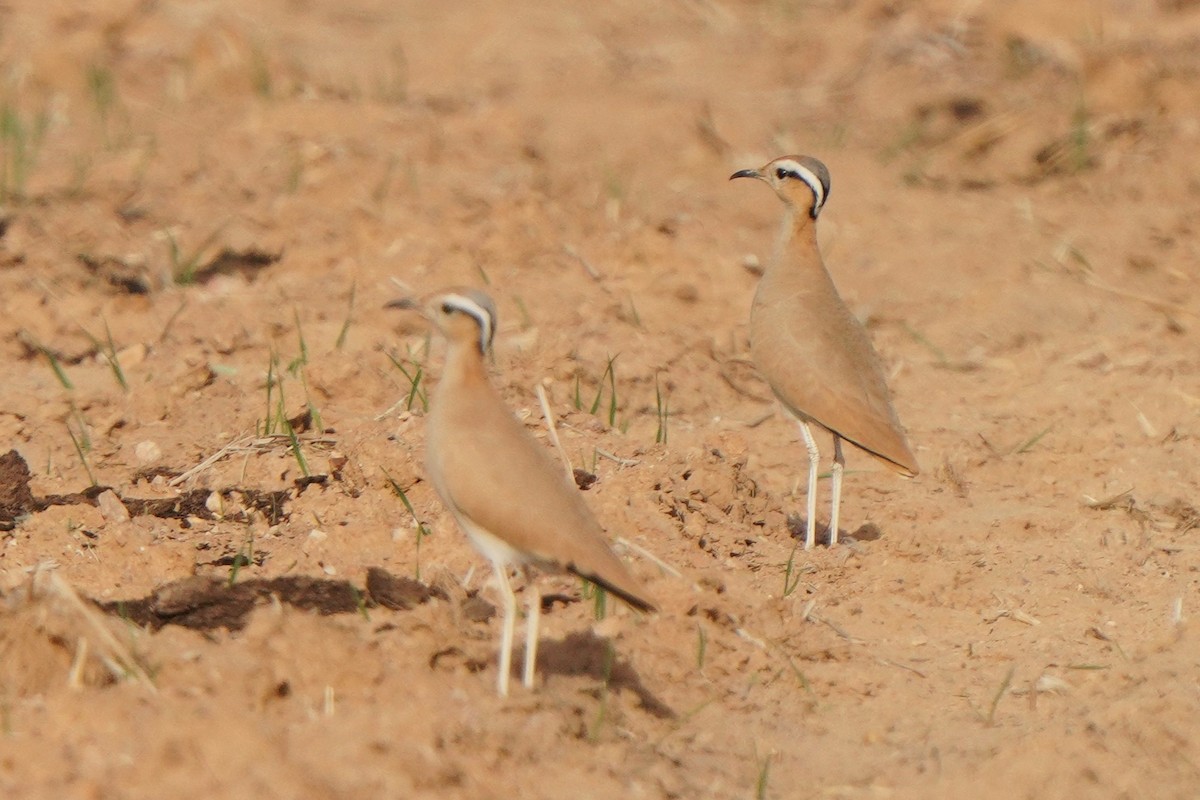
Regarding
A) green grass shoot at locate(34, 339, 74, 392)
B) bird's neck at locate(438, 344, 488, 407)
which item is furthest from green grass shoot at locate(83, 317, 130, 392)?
bird's neck at locate(438, 344, 488, 407)

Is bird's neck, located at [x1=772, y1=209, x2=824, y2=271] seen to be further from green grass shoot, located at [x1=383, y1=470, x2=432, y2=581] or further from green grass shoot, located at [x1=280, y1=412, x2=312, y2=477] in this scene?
green grass shoot, located at [x1=280, y1=412, x2=312, y2=477]

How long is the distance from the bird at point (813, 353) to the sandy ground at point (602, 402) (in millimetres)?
280

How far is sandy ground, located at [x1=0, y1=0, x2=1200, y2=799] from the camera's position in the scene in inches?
166

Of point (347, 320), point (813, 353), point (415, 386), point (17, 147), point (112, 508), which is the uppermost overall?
point (813, 353)

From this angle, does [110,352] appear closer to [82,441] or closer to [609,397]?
[82,441]

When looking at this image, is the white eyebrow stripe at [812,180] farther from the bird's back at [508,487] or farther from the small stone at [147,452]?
the small stone at [147,452]

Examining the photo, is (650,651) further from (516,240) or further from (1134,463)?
(516,240)

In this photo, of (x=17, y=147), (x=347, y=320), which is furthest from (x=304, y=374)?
(x=17, y=147)

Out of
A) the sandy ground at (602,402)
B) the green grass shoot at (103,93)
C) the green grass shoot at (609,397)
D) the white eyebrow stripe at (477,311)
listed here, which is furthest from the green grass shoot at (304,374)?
the green grass shoot at (103,93)

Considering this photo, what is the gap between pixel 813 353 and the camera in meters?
5.99

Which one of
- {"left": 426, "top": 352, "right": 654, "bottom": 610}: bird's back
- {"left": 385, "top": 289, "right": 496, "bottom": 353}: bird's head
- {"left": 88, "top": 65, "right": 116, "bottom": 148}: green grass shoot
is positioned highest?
{"left": 385, "top": 289, "right": 496, "bottom": 353}: bird's head

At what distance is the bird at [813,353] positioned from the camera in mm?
5836

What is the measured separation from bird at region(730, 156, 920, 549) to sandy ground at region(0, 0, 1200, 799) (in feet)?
0.92

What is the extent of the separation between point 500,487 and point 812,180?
2625 millimetres
